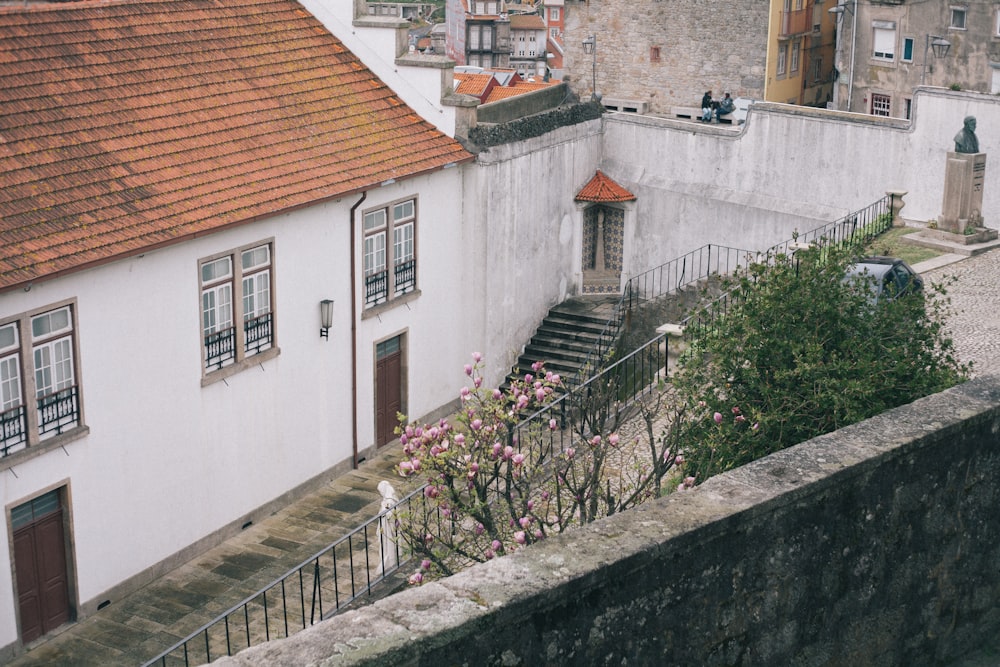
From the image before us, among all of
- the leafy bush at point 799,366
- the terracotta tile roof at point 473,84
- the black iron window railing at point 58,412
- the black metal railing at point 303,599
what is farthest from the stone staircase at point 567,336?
the terracotta tile roof at point 473,84

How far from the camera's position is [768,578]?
7.10 metres

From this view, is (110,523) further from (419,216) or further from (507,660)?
(507,660)

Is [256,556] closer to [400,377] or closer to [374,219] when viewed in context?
[400,377]

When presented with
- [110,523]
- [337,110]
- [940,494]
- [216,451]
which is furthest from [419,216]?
[940,494]

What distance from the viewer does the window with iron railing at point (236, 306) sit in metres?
19.2

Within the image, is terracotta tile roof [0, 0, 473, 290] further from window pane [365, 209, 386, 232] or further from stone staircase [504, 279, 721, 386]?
stone staircase [504, 279, 721, 386]

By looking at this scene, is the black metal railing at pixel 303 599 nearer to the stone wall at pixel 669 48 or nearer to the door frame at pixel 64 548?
the door frame at pixel 64 548

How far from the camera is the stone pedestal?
77.8 feet

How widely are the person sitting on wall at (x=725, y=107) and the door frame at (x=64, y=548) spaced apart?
2263 centimetres

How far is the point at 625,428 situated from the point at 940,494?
806 cm

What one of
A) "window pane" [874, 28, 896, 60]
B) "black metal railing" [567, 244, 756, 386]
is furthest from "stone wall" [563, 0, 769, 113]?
"black metal railing" [567, 244, 756, 386]

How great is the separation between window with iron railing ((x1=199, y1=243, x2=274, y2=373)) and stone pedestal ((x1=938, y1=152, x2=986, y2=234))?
11455 millimetres

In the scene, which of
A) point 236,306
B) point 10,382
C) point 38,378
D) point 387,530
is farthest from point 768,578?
point 236,306

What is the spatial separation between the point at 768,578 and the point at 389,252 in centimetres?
1634
